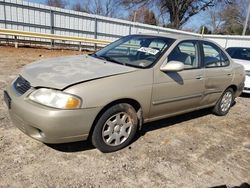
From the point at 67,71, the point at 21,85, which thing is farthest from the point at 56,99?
the point at 21,85

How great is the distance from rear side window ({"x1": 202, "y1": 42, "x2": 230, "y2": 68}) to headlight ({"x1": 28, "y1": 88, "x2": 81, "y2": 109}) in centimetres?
269

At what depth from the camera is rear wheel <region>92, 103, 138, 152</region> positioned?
324 centimetres

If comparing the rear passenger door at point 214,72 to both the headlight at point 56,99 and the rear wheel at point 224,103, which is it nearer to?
the rear wheel at point 224,103

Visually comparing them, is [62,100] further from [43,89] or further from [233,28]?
[233,28]

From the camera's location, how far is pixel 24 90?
3182 mm

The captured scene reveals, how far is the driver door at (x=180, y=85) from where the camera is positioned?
3.78 metres

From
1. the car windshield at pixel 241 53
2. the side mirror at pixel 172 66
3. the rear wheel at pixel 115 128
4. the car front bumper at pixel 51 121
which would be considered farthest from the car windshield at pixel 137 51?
the car windshield at pixel 241 53

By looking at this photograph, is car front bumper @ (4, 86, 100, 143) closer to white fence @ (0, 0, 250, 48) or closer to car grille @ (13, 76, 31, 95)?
car grille @ (13, 76, 31, 95)

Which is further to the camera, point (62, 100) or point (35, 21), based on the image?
point (35, 21)

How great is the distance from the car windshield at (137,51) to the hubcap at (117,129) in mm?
807

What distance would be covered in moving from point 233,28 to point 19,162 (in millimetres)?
49303

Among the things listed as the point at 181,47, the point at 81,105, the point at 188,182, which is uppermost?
the point at 181,47

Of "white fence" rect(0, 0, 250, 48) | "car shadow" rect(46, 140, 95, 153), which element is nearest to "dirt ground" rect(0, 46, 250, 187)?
"car shadow" rect(46, 140, 95, 153)

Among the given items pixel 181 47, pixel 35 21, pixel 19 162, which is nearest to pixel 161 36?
pixel 181 47
